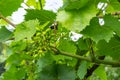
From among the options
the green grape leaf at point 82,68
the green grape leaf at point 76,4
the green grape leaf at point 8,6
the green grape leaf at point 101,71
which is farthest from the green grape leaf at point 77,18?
the green grape leaf at point 101,71

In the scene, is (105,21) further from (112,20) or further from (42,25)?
(42,25)

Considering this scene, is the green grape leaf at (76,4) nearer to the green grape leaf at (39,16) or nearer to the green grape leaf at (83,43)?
the green grape leaf at (39,16)

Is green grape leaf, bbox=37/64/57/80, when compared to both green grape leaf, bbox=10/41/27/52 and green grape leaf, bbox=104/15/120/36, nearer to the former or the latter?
green grape leaf, bbox=10/41/27/52

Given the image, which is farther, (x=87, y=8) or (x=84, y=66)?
(x=84, y=66)

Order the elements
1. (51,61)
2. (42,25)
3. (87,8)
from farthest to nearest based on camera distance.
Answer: (51,61) → (42,25) → (87,8)

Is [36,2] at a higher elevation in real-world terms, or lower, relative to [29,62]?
higher

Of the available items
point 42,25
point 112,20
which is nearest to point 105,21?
point 112,20

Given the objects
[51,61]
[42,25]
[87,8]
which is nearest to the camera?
[87,8]
